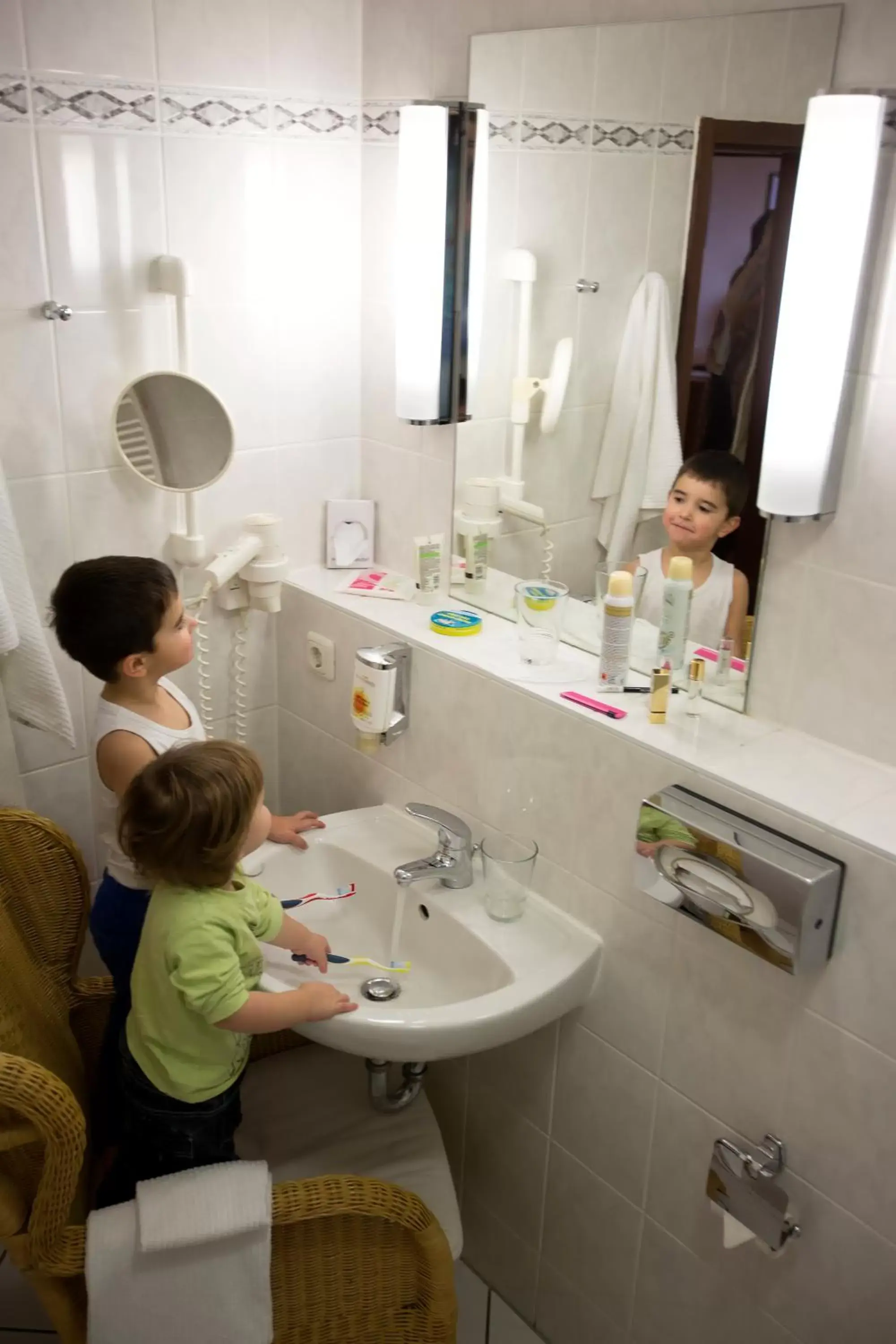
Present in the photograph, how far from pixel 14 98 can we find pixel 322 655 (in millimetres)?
978

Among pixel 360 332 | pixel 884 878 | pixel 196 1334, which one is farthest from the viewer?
pixel 360 332

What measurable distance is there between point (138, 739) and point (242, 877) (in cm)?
26

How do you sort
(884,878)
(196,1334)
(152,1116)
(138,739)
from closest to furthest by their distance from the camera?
(884,878) → (196,1334) → (152,1116) → (138,739)

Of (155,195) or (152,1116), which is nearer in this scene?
(152,1116)

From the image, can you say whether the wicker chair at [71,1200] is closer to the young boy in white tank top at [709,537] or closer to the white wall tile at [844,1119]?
the white wall tile at [844,1119]

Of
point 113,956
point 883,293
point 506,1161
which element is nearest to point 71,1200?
point 113,956

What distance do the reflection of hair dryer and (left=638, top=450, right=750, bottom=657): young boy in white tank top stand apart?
0.71 meters

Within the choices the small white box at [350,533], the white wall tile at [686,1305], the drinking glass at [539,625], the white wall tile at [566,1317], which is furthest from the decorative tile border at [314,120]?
the white wall tile at [566,1317]

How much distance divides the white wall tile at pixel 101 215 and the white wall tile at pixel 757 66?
87 centimetres

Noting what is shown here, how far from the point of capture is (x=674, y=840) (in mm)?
1461

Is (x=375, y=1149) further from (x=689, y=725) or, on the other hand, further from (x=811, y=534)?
(x=811, y=534)

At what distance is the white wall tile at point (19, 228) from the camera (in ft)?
5.44

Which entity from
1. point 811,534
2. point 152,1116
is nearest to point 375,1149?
point 152,1116

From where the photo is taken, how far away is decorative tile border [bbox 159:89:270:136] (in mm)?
1808
